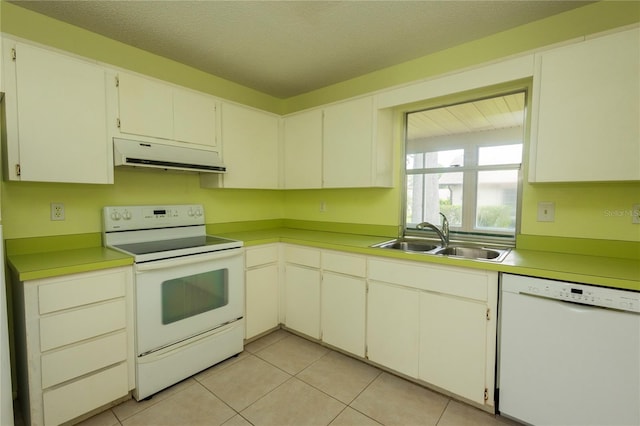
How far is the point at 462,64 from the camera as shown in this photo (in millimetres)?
2307

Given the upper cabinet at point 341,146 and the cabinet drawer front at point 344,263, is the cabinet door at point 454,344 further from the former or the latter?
the upper cabinet at point 341,146

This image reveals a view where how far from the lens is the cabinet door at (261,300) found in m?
2.56

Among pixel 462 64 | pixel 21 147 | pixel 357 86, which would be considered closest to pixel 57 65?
pixel 21 147

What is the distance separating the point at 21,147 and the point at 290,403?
2212 millimetres

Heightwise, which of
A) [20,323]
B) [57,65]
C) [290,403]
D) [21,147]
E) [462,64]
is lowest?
[290,403]

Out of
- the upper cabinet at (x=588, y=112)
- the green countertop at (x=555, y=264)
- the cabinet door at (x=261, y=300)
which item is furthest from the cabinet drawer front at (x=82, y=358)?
the upper cabinet at (x=588, y=112)

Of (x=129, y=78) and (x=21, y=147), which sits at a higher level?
(x=129, y=78)

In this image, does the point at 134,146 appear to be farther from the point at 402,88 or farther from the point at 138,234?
the point at 402,88

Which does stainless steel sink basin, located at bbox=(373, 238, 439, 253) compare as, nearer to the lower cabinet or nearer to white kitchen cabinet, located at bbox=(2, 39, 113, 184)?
the lower cabinet

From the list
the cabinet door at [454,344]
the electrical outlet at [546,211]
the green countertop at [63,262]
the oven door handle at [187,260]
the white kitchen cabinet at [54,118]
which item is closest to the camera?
the green countertop at [63,262]

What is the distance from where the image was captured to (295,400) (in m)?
1.91

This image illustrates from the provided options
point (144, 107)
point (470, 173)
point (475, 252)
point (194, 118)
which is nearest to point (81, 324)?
point (144, 107)

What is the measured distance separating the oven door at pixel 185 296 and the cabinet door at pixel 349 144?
115cm

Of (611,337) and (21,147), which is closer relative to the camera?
(611,337)
